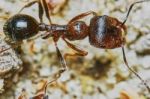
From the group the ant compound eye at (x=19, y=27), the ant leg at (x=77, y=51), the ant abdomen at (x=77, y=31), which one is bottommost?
the ant leg at (x=77, y=51)

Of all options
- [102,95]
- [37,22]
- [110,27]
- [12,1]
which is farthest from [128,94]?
[12,1]

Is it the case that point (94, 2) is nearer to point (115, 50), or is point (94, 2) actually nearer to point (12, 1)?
point (115, 50)

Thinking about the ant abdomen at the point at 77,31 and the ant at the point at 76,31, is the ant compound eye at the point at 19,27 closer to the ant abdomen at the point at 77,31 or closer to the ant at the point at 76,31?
the ant at the point at 76,31

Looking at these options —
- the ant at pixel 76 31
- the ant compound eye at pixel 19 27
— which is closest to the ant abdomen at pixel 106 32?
the ant at pixel 76 31

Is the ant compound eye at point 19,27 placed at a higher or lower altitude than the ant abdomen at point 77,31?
higher

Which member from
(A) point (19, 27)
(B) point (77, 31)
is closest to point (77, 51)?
(B) point (77, 31)

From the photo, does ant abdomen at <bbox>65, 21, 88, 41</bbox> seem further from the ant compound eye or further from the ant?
the ant compound eye

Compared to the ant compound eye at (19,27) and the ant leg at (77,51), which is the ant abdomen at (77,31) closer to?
the ant leg at (77,51)

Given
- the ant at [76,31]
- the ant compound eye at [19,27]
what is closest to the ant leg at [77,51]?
the ant at [76,31]
